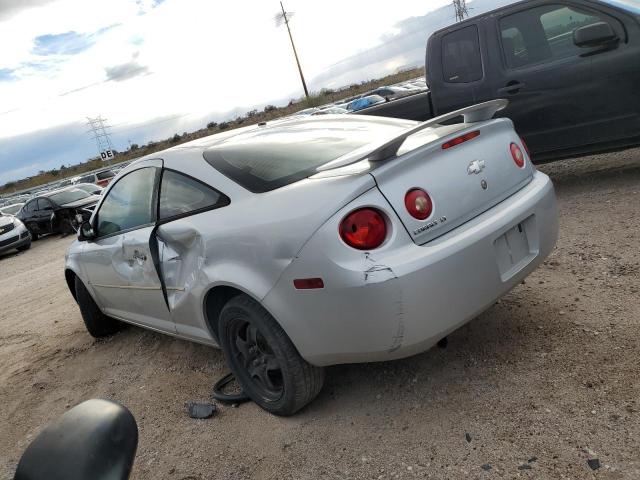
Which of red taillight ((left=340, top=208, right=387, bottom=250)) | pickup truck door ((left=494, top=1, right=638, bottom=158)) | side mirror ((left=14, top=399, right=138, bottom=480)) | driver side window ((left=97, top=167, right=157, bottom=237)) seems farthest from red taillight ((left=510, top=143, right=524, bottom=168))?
pickup truck door ((left=494, top=1, right=638, bottom=158))

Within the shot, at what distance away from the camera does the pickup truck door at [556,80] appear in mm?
5398

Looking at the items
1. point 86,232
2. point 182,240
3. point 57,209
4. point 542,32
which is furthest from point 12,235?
point 542,32

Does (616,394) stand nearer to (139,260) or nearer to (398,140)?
(398,140)

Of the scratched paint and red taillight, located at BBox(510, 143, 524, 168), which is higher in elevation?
red taillight, located at BBox(510, 143, 524, 168)

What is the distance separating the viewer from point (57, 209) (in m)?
17.7

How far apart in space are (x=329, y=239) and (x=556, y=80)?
4.23 meters

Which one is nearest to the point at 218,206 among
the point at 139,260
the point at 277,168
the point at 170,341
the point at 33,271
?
the point at 277,168

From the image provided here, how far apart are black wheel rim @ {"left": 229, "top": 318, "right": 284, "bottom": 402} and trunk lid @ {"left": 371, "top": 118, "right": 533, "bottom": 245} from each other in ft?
3.47

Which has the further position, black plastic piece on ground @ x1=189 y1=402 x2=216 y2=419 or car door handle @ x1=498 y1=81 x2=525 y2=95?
car door handle @ x1=498 y1=81 x2=525 y2=95

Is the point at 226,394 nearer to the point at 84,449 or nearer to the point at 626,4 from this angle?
the point at 84,449

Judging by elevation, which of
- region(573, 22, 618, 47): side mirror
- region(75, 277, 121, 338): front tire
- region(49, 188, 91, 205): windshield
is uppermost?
region(573, 22, 618, 47): side mirror

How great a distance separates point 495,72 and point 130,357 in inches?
182

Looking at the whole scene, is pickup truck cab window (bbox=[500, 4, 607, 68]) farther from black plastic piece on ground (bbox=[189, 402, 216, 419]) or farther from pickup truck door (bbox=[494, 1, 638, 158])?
black plastic piece on ground (bbox=[189, 402, 216, 419])

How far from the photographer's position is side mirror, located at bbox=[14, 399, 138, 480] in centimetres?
111
